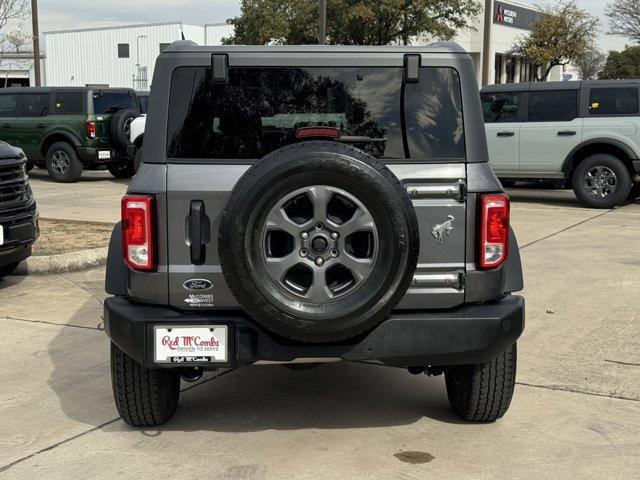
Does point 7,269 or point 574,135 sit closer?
point 7,269

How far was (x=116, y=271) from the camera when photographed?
4.08m

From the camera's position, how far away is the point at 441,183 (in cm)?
383

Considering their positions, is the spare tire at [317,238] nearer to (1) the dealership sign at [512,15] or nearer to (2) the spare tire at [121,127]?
(2) the spare tire at [121,127]

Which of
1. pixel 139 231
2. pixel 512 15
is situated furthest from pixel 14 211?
pixel 512 15

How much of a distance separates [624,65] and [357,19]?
87.3ft

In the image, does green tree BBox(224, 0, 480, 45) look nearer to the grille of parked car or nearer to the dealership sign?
the dealership sign

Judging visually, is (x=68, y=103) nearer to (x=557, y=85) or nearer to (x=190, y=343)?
Result: (x=557, y=85)

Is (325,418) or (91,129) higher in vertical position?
(91,129)

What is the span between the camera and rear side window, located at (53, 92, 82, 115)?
1694cm

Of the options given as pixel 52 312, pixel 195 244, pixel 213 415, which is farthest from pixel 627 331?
pixel 52 312

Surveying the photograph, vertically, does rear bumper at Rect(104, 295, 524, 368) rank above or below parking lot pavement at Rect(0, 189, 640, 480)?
above

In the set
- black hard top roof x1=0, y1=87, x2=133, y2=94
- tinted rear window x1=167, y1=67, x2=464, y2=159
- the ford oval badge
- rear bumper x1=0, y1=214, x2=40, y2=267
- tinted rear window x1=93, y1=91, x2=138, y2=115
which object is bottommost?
rear bumper x1=0, y1=214, x2=40, y2=267

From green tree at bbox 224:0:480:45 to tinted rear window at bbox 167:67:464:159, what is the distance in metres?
31.9

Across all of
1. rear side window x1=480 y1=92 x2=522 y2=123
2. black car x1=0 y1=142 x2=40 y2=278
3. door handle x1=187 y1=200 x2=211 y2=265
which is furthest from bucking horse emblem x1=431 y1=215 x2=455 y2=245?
rear side window x1=480 y1=92 x2=522 y2=123
